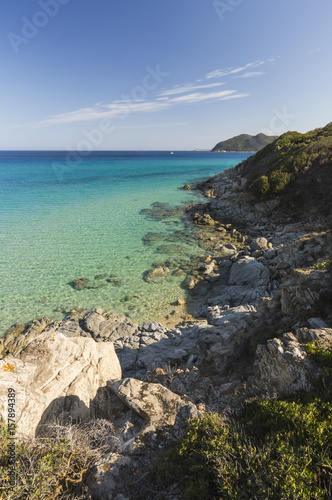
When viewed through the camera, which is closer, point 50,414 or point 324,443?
point 324,443

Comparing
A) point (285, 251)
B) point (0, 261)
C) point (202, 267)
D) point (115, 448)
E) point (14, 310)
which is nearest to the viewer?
point (115, 448)

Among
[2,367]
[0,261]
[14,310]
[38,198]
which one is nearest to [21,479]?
[2,367]

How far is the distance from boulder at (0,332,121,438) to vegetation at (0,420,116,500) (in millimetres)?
764

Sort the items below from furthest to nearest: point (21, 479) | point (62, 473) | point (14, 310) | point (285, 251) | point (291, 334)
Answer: point (285, 251)
point (14, 310)
point (291, 334)
point (62, 473)
point (21, 479)

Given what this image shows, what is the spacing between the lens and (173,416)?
6172mm

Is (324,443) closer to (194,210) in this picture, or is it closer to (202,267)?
(202,267)

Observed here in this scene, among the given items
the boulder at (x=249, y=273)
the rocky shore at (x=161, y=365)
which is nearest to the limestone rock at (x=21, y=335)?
the rocky shore at (x=161, y=365)

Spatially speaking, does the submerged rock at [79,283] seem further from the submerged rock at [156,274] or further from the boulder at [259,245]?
the boulder at [259,245]

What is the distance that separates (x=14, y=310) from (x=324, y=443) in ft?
54.9

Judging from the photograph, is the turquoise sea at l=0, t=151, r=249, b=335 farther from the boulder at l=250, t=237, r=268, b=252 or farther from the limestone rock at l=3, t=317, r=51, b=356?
the boulder at l=250, t=237, r=268, b=252

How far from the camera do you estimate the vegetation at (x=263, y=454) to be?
3658 millimetres

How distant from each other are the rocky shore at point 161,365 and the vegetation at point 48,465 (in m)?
0.30

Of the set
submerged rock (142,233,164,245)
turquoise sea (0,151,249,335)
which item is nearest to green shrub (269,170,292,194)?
turquoise sea (0,151,249,335)

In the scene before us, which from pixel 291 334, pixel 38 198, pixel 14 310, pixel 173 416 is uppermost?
pixel 38 198
